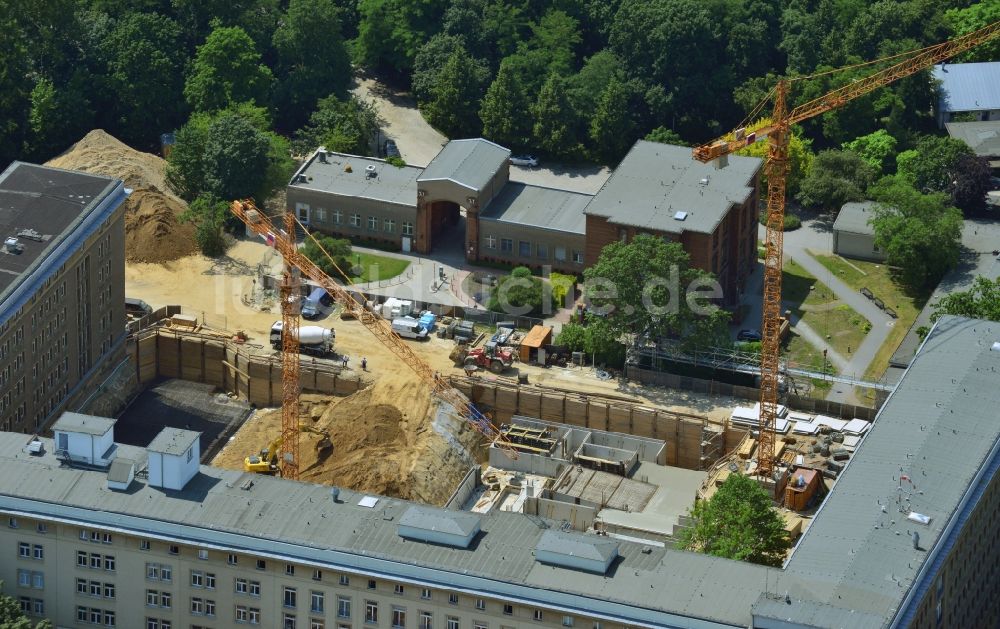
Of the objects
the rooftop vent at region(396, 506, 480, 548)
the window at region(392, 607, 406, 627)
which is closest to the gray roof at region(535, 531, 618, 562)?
the rooftop vent at region(396, 506, 480, 548)

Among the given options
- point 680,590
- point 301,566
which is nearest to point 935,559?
point 680,590

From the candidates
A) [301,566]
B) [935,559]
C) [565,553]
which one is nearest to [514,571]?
[565,553]

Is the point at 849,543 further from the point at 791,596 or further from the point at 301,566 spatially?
the point at 301,566

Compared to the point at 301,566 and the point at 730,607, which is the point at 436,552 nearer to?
the point at 301,566
